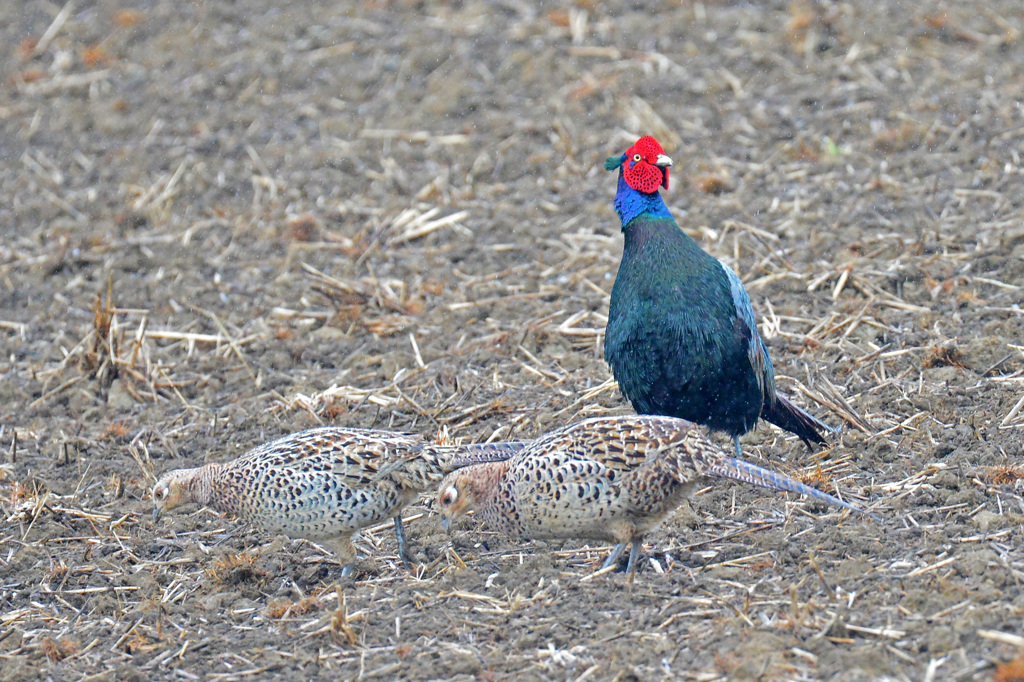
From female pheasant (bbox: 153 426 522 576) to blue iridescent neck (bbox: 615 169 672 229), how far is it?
1.61 m

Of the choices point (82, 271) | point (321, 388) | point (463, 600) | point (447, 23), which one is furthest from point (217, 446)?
point (447, 23)

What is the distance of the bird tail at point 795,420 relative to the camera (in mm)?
6809

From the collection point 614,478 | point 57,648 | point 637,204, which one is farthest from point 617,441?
point 57,648

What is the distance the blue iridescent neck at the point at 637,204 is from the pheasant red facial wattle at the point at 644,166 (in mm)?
28

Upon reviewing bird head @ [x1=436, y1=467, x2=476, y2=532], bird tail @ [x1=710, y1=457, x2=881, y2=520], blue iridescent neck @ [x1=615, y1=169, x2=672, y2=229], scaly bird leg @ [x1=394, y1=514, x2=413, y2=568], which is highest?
blue iridescent neck @ [x1=615, y1=169, x2=672, y2=229]

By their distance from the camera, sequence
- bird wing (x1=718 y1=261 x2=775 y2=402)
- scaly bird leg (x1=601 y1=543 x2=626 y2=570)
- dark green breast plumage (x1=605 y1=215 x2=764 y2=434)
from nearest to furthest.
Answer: scaly bird leg (x1=601 y1=543 x2=626 y2=570), dark green breast plumage (x1=605 y1=215 x2=764 y2=434), bird wing (x1=718 y1=261 x2=775 y2=402)

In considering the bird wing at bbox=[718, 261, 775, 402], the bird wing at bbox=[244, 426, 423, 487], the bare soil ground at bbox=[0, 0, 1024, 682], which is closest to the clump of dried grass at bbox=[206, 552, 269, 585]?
the bare soil ground at bbox=[0, 0, 1024, 682]

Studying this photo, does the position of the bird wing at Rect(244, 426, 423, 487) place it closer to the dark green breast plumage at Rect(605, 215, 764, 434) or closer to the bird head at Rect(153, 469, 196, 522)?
the bird head at Rect(153, 469, 196, 522)

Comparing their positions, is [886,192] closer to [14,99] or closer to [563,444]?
[563,444]

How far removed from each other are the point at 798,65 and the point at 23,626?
29.3ft

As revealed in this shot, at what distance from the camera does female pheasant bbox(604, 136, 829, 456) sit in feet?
21.7

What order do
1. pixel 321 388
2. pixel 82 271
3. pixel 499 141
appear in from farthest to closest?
pixel 499 141
pixel 82 271
pixel 321 388

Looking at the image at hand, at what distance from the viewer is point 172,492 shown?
6.41m

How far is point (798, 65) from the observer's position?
11.8 m
